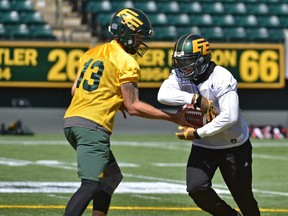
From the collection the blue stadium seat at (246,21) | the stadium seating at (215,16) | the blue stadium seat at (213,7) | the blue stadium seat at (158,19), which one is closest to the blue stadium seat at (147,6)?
the stadium seating at (215,16)

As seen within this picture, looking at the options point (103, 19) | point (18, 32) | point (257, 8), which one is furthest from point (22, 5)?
point (257, 8)

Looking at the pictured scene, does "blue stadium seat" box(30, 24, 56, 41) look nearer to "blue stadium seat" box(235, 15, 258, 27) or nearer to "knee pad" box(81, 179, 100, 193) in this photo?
"blue stadium seat" box(235, 15, 258, 27)

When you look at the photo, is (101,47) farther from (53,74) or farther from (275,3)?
(275,3)

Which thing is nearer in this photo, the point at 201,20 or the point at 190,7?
the point at 201,20

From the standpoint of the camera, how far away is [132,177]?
13602 mm

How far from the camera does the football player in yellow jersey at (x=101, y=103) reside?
7.05 metres

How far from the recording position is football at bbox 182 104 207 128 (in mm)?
7441

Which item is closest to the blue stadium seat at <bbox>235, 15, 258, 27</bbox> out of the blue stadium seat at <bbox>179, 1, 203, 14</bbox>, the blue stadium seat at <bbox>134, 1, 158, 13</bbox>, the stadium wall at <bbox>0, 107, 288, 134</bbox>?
the blue stadium seat at <bbox>179, 1, 203, 14</bbox>

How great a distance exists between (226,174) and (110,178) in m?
0.95

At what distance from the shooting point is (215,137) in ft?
25.1

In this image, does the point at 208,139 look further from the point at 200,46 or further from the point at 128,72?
the point at 128,72

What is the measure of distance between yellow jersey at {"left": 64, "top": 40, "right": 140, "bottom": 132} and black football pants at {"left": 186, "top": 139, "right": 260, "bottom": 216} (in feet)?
2.86

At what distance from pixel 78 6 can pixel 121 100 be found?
17.6 m

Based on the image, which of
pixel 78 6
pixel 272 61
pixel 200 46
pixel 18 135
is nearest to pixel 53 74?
pixel 18 135
